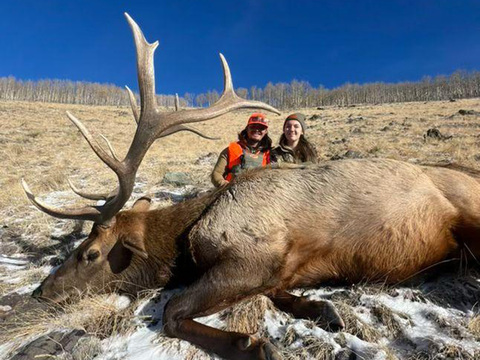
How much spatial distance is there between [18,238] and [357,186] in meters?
5.31

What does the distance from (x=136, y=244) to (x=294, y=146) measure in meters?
3.42

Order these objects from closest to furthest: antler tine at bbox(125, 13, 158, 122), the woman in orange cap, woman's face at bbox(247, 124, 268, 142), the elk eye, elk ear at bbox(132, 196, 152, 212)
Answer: antler tine at bbox(125, 13, 158, 122), the elk eye, elk ear at bbox(132, 196, 152, 212), the woman in orange cap, woman's face at bbox(247, 124, 268, 142)

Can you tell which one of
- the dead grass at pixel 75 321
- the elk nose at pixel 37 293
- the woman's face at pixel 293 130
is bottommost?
the dead grass at pixel 75 321

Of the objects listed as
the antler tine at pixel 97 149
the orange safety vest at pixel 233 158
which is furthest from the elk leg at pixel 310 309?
the orange safety vest at pixel 233 158

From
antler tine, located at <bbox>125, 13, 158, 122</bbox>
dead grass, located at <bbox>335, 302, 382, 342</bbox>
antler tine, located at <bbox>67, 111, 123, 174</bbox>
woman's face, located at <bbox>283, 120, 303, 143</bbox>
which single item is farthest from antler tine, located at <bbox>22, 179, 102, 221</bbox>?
woman's face, located at <bbox>283, 120, 303, 143</bbox>

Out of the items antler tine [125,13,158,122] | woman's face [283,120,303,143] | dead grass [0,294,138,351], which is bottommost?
dead grass [0,294,138,351]

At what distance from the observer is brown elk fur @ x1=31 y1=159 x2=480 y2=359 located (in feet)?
9.21

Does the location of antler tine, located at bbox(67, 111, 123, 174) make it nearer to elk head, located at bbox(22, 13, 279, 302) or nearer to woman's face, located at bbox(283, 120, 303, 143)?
elk head, located at bbox(22, 13, 279, 302)

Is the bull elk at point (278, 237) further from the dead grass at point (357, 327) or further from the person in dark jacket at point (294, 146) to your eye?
the person in dark jacket at point (294, 146)

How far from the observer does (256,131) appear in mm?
5680

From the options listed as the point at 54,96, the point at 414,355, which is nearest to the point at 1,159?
the point at 414,355

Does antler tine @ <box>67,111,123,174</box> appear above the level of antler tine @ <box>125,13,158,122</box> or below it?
below

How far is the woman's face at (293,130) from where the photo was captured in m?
5.50

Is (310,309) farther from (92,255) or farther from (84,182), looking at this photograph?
(84,182)
